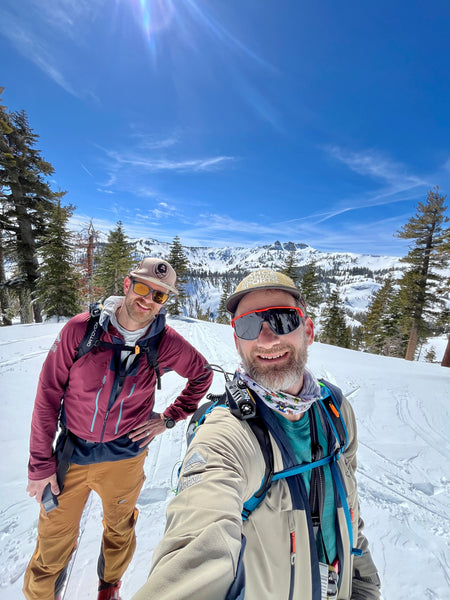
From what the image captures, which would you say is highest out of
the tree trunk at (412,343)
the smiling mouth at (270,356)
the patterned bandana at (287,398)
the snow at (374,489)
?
the smiling mouth at (270,356)

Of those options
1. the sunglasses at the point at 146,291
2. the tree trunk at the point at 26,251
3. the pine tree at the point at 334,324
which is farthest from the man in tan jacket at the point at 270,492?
the pine tree at the point at 334,324

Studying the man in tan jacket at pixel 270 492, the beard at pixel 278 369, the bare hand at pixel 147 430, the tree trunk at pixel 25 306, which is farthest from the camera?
the tree trunk at pixel 25 306

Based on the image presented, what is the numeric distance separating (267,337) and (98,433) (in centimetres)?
170

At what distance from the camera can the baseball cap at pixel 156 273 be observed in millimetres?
2570

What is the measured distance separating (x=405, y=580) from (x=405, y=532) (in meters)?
0.66

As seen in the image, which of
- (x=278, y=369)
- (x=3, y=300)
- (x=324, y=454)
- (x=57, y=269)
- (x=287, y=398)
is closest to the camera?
(x=324, y=454)

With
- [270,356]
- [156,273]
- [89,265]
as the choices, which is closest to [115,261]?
[89,265]

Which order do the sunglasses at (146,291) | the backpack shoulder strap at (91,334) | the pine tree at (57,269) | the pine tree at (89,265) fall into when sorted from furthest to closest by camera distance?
the pine tree at (89,265)
the pine tree at (57,269)
the sunglasses at (146,291)
the backpack shoulder strap at (91,334)

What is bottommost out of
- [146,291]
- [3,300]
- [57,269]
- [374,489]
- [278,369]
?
[374,489]

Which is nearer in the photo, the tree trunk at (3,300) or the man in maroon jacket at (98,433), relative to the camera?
the man in maroon jacket at (98,433)

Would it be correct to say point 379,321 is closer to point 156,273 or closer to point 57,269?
point 156,273

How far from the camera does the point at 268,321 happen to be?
196 centimetres

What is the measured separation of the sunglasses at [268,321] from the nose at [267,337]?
1.0 inches

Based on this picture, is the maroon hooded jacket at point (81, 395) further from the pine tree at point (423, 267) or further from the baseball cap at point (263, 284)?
the pine tree at point (423, 267)
